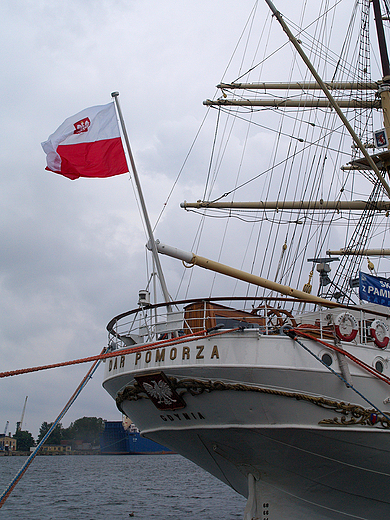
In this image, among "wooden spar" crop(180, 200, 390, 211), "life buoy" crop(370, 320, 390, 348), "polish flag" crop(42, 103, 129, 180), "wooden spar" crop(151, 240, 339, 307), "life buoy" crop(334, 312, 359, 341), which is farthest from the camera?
"wooden spar" crop(180, 200, 390, 211)

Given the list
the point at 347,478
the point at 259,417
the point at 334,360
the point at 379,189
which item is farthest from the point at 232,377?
the point at 379,189

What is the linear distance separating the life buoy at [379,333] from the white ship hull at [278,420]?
22cm

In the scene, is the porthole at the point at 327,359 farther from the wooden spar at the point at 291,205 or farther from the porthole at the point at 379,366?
the wooden spar at the point at 291,205

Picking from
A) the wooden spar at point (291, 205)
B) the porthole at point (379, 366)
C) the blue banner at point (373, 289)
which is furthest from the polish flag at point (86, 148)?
the wooden spar at point (291, 205)

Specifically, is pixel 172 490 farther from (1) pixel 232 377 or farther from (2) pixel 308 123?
(1) pixel 232 377

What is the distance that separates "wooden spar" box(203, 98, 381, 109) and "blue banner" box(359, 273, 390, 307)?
1371 centimetres

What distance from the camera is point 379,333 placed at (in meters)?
12.7

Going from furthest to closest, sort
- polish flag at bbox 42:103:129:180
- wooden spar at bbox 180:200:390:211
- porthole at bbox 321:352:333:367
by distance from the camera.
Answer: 1. wooden spar at bbox 180:200:390:211
2. polish flag at bbox 42:103:129:180
3. porthole at bbox 321:352:333:367

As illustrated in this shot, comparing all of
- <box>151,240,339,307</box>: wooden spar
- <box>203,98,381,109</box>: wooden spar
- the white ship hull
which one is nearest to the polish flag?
<box>151,240,339,307</box>: wooden spar

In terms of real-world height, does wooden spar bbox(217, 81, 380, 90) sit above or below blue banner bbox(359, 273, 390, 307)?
above

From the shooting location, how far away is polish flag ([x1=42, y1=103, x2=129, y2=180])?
1309 cm

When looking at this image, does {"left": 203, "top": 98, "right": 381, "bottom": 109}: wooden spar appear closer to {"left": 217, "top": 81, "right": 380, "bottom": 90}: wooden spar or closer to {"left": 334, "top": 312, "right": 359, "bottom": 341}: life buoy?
{"left": 217, "top": 81, "right": 380, "bottom": 90}: wooden spar

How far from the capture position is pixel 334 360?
11.7m

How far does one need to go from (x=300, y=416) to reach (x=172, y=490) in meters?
27.9
